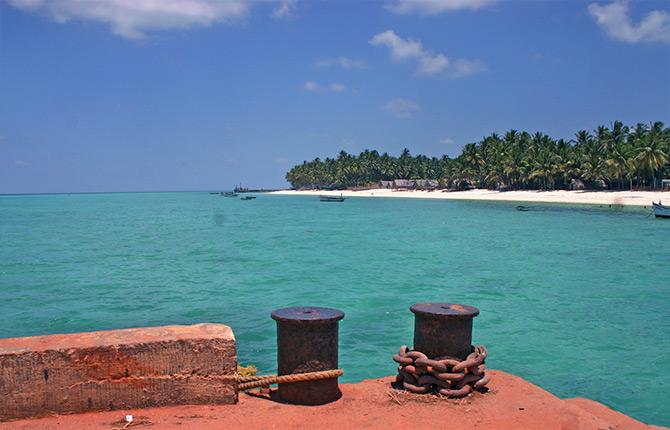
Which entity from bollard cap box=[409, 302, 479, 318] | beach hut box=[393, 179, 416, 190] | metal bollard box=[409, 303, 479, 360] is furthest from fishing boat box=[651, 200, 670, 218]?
beach hut box=[393, 179, 416, 190]

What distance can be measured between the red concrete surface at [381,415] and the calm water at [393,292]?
133 inches

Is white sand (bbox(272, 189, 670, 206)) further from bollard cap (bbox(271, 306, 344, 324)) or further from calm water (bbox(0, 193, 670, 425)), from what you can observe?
bollard cap (bbox(271, 306, 344, 324))

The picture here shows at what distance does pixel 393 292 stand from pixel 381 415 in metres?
13.2

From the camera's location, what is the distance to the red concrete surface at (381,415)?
Answer: 4.88m

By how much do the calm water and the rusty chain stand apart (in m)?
3.76

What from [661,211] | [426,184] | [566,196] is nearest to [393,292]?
[661,211]

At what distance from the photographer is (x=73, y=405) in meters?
5.00

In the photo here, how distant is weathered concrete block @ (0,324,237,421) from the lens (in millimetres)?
4863

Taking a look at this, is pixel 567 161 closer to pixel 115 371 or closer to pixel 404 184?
pixel 404 184

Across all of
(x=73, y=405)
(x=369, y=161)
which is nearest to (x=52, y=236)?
(x=73, y=405)

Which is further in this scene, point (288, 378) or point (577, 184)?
point (577, 184)

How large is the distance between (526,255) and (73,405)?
27164mm

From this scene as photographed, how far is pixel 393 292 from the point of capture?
18500 millimetres

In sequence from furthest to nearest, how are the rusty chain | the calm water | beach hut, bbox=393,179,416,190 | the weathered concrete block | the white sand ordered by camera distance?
beach hut, bbox=393,179,416,190, the white sand, the calm water, the rusty chain, the weathered concrete block
